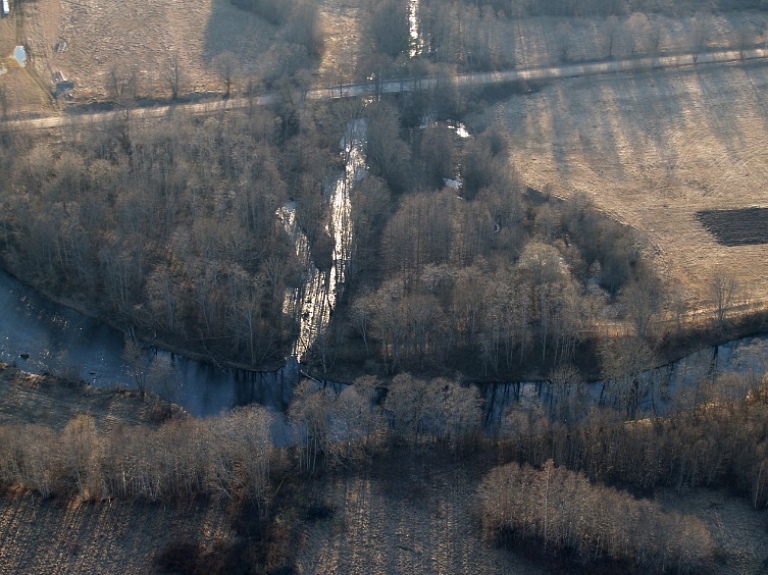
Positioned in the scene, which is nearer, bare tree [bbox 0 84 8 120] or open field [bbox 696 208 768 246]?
open field [bbox 696 208 768 246]

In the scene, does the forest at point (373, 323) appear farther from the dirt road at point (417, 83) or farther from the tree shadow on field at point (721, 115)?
the tree shadow on field at point (721, 115)

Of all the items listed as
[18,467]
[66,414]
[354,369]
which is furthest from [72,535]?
[354,369]

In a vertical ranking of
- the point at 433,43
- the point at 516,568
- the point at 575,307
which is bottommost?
the point at 516,568

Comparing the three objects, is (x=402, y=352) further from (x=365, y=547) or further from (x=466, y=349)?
(x=365, y=547)

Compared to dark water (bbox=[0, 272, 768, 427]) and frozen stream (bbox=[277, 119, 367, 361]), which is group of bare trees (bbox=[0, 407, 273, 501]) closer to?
dark water (bbox=[0, 272, 768, 427])

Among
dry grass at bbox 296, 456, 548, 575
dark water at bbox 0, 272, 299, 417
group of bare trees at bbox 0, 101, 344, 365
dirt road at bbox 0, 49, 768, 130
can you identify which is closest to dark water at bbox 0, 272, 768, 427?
dark water at bbox 0, 272, 299, 417

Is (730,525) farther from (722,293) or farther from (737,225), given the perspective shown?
(737,225)
